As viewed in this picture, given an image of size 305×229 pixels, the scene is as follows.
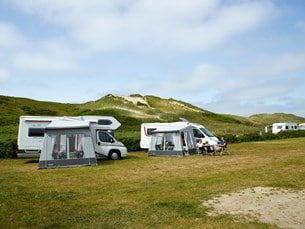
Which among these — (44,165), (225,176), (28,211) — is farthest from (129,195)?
(44,165)

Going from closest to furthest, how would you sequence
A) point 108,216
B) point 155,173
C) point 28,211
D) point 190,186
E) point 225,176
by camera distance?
1. point 108,216
2. point 28,211
3. point 190,186
4. point 225,176
5. point 155,173

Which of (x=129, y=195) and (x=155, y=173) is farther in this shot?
(x=155, y=173)

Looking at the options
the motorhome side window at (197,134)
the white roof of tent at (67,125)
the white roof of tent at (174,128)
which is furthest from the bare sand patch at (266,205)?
the motorhome side window at (197,134)

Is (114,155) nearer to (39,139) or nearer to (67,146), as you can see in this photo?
(67,146)

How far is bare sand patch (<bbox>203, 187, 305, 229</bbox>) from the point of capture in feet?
24.7

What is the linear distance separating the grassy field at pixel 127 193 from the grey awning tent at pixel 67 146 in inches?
36.5

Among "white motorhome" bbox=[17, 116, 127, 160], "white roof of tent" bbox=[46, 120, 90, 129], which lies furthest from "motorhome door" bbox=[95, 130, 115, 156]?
"white roof of tent" bbox=[46, 120, 90, 129]

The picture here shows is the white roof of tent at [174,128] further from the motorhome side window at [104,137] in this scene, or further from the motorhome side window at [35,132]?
the motorhome side window at [35,132]

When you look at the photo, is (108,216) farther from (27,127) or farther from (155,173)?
(27,127)

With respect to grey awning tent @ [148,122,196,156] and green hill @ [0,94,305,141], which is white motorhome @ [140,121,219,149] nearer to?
grey awning tent @ [148,122,196,156]

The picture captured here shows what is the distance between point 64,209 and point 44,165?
887cm

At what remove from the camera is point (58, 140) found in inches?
682

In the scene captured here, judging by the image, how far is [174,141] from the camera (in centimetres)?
2253

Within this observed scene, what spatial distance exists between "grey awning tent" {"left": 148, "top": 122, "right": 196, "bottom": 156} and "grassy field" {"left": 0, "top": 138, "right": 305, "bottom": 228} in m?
6.00
